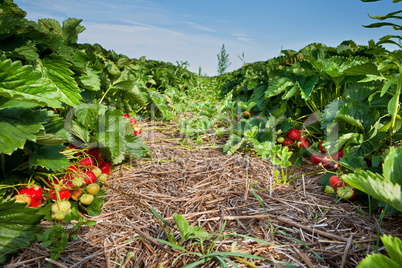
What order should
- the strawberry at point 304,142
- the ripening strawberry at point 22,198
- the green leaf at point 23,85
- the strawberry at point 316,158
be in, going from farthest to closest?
the strawberry at point 304,142 < the strawberry at point 316,158 < the ripening strawberry at point 22,198 < the green leaf at point 23,85

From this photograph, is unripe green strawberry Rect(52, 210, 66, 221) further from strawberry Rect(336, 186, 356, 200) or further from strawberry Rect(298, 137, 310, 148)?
strawberry Rect(298, 137, 310, 148)

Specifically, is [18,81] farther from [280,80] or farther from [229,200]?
[280,80]

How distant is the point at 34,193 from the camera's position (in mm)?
1402

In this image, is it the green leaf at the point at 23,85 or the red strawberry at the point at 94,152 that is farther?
the red strawberry at the point at 94,152

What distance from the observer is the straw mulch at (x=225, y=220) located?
1188 millimetres

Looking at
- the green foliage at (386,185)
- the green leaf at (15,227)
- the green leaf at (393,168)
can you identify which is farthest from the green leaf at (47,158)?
the green leaf at (393,168)

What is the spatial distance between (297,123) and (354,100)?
0.76 meters

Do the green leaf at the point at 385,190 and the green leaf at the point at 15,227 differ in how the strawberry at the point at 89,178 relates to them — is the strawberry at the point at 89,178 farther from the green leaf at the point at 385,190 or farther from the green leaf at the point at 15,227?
the green leaf at the point at 385,190

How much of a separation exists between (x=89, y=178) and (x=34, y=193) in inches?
11.7

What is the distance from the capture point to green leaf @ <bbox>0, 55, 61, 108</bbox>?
40.1 inches

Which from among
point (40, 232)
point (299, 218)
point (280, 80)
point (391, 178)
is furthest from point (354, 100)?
point (40, 232)

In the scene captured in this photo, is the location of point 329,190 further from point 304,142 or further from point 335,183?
point 304,142

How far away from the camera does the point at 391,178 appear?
2.89 ft

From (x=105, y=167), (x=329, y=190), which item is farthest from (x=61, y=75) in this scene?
(x=329, y=190)
